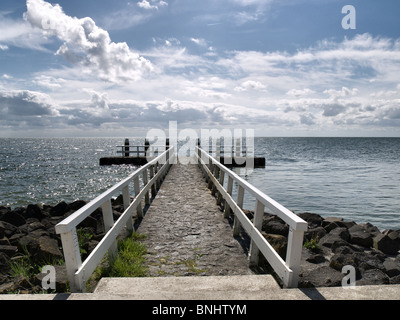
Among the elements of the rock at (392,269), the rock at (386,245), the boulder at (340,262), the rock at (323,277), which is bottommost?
the rock at (386,245)

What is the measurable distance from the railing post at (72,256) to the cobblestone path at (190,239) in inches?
57.2

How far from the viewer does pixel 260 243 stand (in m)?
4.05

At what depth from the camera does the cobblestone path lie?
15.0ft

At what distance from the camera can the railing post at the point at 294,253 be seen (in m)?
3.04

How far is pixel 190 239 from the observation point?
19.1 feet

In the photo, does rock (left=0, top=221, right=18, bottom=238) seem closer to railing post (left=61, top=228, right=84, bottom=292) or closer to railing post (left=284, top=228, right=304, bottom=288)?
railing post (left=61, top=228, right=84, bottom=292)

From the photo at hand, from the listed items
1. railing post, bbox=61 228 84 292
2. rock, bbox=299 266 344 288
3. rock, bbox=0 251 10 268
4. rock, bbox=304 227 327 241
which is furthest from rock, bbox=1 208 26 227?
rock, bbox=299 266 344 288

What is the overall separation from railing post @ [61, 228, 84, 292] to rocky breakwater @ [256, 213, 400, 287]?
8.46 feet

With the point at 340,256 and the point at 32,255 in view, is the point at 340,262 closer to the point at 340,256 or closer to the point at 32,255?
the point at 340,256

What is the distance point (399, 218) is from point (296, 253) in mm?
13085

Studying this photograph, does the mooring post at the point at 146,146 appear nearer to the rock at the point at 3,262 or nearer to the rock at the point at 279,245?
the rock at the point at 3,262

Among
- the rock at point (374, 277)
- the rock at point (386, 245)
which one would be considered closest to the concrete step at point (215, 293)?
the rock at point (374, 277)
